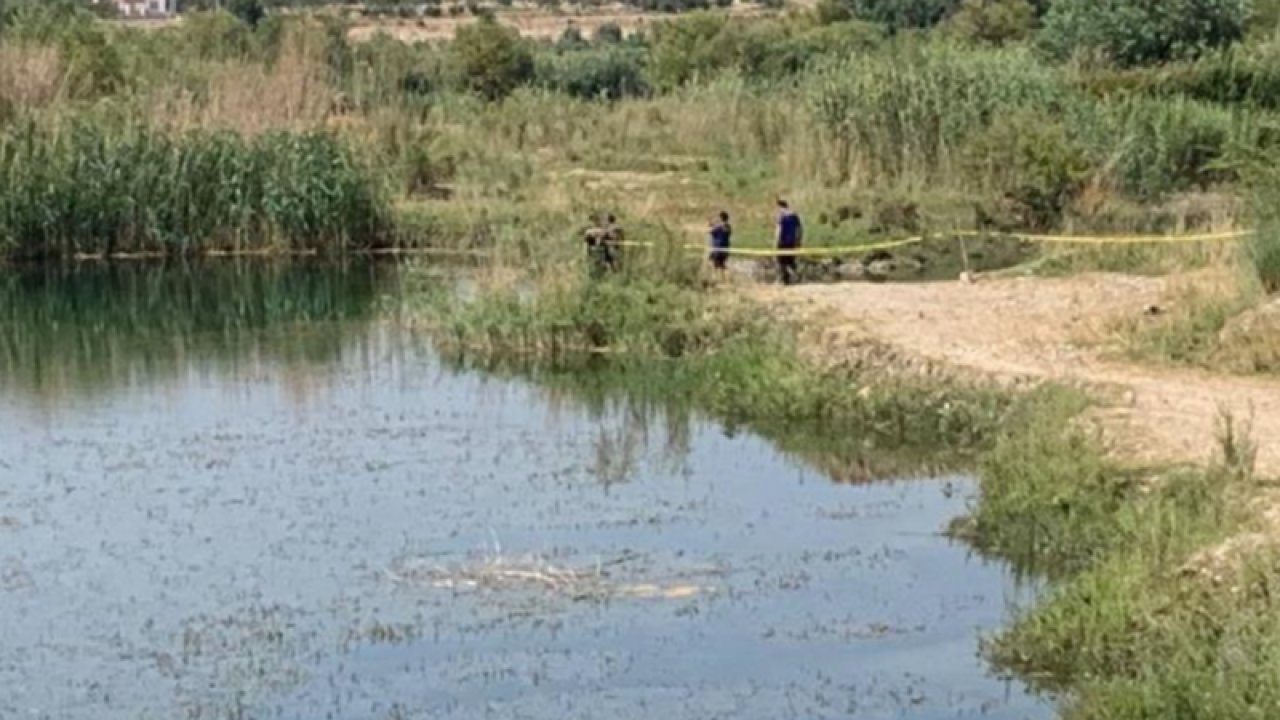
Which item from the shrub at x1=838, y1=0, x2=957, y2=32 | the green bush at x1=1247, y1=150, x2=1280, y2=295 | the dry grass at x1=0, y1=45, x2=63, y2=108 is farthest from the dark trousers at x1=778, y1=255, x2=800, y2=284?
the shrub at x1=838, y1=0, x2=957, y2=32

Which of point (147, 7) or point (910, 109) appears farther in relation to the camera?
point (147, 7)

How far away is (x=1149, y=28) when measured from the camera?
4569 centimetres

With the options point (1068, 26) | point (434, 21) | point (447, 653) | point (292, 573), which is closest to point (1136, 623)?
point (447, 653)

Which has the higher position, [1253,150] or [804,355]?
[1253,150]

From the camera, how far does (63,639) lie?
48.9ft

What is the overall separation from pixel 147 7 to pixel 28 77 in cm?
7133

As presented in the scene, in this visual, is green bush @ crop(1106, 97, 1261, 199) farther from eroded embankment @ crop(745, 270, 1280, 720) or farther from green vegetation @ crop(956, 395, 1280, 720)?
green vegetation @ crop(956, 395, 1280, 720)

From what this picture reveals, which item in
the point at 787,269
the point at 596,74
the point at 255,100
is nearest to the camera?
the point at 787,269

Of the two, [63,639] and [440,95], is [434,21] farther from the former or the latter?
[63,639]

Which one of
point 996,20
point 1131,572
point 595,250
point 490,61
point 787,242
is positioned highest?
point 1131,572

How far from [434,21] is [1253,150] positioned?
72.8m

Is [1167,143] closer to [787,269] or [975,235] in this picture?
[975,235]

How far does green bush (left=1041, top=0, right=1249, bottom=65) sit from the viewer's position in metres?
45.7

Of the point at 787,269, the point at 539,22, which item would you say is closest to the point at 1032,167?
the point at 787,269
